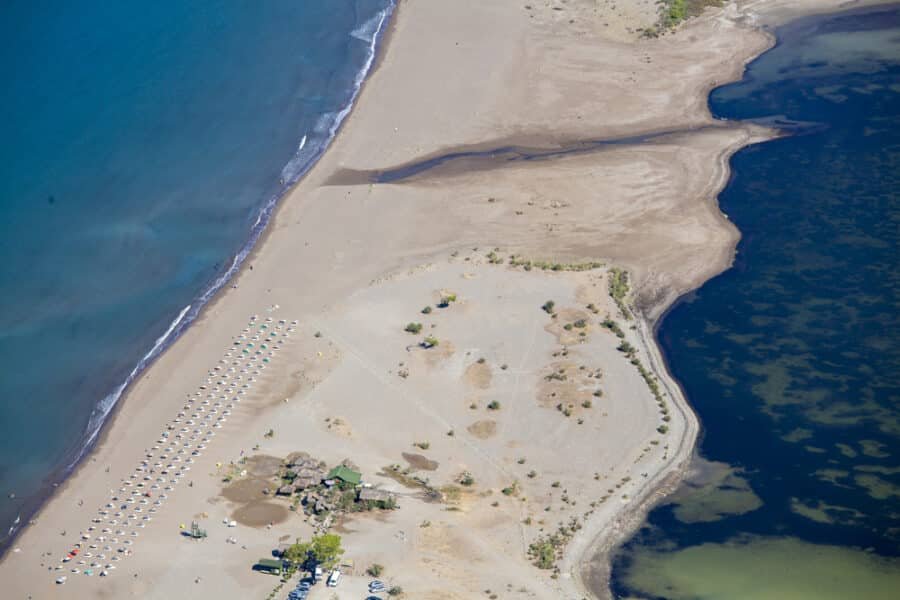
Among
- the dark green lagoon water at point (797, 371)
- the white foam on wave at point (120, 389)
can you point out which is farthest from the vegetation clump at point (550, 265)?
the white foam on wave at point (120, 389)

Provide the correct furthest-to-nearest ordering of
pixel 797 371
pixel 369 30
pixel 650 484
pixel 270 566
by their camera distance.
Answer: pixel 369 30, pixel 797 371, pixel 650 484, pixel 270 566

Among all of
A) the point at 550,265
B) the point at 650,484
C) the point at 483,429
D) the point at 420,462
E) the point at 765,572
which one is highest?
the point at 550,265

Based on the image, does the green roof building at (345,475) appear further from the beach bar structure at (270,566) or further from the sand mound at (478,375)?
the sand mound at (478,375)

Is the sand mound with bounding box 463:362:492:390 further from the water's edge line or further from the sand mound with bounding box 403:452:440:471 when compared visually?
the water's edge line

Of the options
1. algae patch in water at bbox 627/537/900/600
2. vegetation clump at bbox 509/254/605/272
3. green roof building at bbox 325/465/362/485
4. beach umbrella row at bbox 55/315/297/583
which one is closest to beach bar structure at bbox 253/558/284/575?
green roof building at bbox 325/465/362/485

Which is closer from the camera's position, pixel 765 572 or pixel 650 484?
pixel 765 572

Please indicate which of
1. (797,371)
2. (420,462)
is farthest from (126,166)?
(797,371)

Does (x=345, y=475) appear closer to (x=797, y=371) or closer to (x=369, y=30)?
(x=797, y=371)
